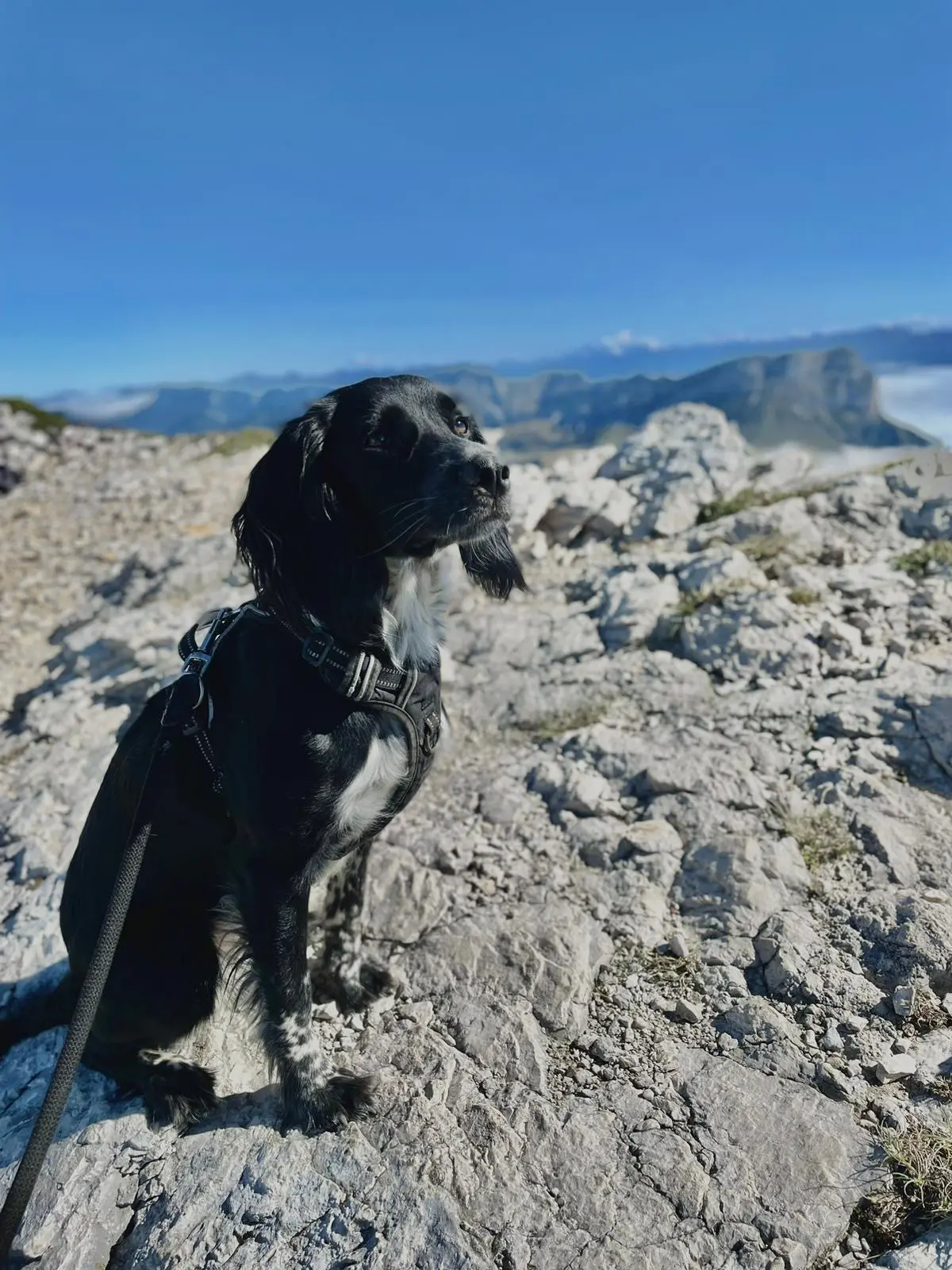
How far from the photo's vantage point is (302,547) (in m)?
2.80

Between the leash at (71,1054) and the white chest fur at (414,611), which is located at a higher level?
the white chest fur at (414,611)

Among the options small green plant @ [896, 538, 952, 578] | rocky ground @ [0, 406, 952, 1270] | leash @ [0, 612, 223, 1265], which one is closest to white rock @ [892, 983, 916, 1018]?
rocky ground @ [0, 406, 952, 1270]

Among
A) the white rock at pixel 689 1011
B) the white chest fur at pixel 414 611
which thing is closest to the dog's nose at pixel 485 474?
the white chest fur at pixel 414 611

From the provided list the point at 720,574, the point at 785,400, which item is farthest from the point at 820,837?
the point at 785,400

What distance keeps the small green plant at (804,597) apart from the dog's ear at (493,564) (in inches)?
116

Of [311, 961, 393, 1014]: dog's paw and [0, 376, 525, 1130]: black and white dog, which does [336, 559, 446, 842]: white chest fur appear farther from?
[311, 961, 393, 1014]: dog's paw

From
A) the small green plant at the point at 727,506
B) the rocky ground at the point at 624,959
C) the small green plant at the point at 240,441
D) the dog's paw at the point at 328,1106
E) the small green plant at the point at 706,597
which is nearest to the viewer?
the rocky ground at the point at 624,959

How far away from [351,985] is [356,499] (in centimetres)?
205

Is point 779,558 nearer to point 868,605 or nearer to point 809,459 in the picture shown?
point 868,605

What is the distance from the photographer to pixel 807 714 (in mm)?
4672

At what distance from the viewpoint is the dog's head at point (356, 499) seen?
279 cm

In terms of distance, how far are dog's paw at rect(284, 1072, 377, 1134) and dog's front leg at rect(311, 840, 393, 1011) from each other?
1.60 feet

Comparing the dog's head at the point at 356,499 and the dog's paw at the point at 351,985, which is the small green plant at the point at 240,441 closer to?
the dog's head at the point at 356,499

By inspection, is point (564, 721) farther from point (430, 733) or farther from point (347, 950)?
point (430, 733)
